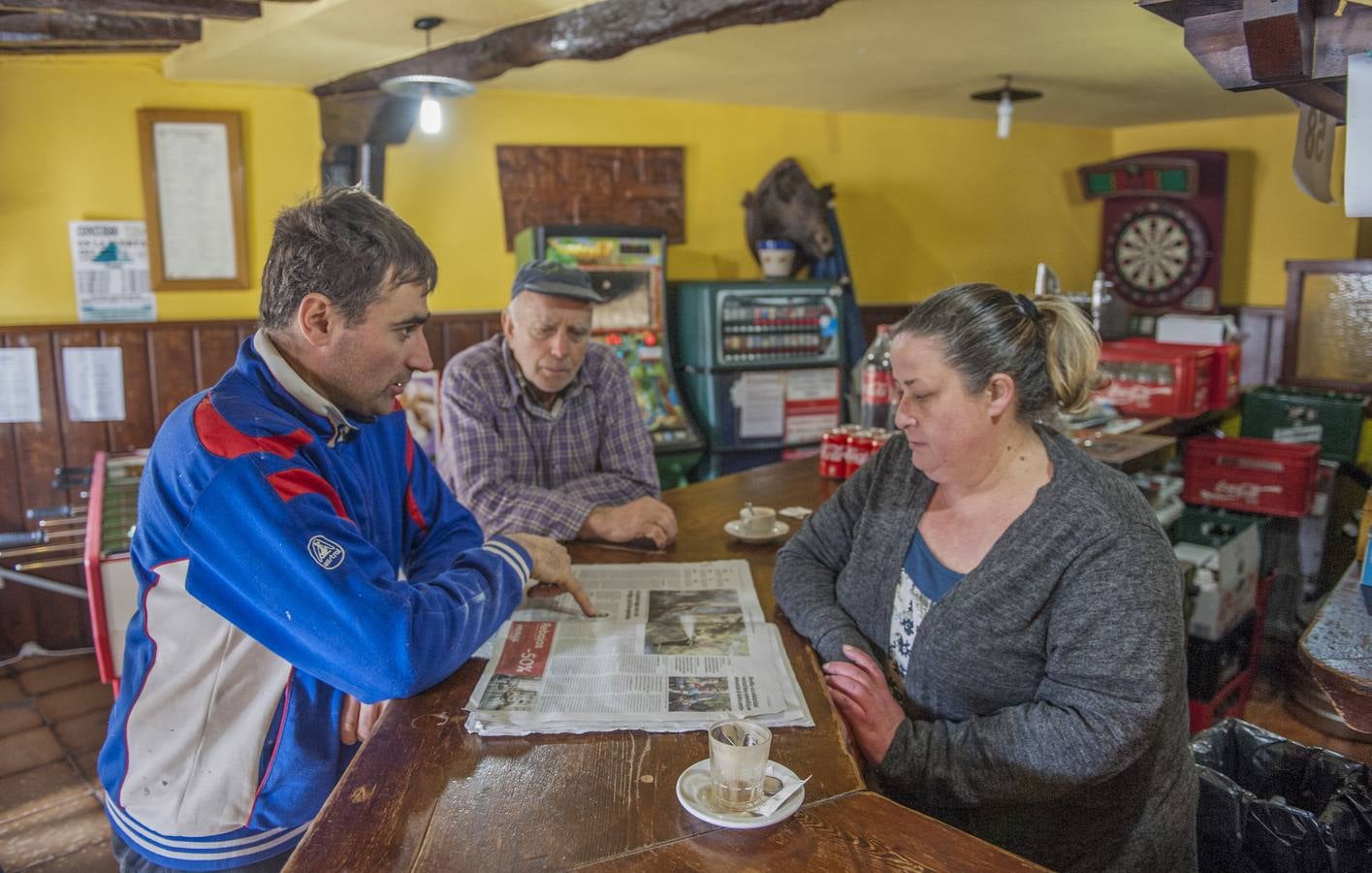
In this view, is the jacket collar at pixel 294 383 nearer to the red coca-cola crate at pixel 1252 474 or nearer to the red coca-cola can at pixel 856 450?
the red coca-cola can at pixel 856 450

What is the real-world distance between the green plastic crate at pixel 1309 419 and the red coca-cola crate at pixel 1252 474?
0.35m

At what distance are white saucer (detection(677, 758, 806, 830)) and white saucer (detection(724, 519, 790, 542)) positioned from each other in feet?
3.30

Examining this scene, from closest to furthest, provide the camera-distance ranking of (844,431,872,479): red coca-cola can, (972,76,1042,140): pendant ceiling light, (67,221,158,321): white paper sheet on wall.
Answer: (844,431,872,479): red coca-cola can
(67,221,158,321): white paper sheet on wall
(972,76,1042,140): pendant ceiling light

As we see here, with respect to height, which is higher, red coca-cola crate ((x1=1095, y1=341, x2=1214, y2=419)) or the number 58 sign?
the number 58 sign

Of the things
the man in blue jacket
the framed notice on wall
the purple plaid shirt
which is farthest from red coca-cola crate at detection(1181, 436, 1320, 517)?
the framed notice on wall

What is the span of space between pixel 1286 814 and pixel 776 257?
3864mm

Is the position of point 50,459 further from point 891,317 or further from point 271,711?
point 891,317

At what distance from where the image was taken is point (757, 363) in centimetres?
494

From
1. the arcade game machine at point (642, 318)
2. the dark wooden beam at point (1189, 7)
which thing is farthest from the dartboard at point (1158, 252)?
the dark wooden beam at point (1189, 7)

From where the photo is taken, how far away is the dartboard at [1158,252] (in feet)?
20.4

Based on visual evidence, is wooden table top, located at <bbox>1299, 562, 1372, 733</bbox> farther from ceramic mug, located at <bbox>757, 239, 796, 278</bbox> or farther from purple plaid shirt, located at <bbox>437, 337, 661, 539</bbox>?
ceramic mug, located at <bbox>757, 239, 796, 278</bbox>

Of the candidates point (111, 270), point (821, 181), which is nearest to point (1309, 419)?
point (821, 181)

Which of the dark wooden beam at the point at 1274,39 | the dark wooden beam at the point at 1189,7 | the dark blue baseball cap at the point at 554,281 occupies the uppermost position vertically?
the dark wooden beam at the point at 1189,7

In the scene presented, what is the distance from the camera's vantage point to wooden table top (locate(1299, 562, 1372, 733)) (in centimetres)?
151
